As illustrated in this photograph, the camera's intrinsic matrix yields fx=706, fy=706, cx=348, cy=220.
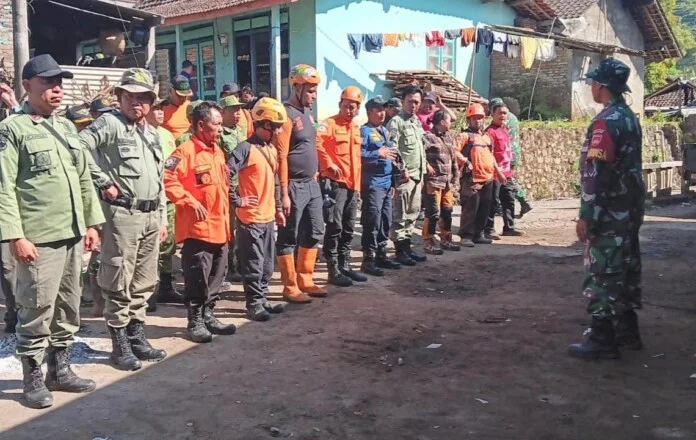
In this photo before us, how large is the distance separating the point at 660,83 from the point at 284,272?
34.0 m

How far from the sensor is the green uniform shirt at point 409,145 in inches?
331

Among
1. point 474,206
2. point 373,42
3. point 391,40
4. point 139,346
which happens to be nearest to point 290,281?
point 139,346

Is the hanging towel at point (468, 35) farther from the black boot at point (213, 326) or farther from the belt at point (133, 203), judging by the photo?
the belt at point (133, 203)

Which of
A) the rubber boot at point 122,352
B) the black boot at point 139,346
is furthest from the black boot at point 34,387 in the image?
the black boot at point 139,346

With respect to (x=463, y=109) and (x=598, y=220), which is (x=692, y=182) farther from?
(x=598, y=220)

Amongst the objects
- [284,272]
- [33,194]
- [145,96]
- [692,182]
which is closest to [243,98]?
[284,272]

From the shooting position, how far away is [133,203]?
485 cm

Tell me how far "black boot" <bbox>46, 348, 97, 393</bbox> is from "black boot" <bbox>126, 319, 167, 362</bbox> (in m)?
0.57

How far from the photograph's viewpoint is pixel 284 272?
6.69 metres

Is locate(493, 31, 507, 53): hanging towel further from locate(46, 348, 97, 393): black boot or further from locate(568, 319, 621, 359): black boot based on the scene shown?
locate(46, 348, 97, 393): black boot

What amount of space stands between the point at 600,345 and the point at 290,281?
2.89m

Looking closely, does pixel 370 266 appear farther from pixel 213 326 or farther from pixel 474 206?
pixel 213 326

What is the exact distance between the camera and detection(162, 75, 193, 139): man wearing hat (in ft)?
25.1

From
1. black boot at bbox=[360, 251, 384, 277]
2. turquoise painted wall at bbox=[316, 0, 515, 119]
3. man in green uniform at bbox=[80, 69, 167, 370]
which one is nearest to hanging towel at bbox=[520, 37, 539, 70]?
turquoise painted wall at bbox=[316, 0, 515, 119]
